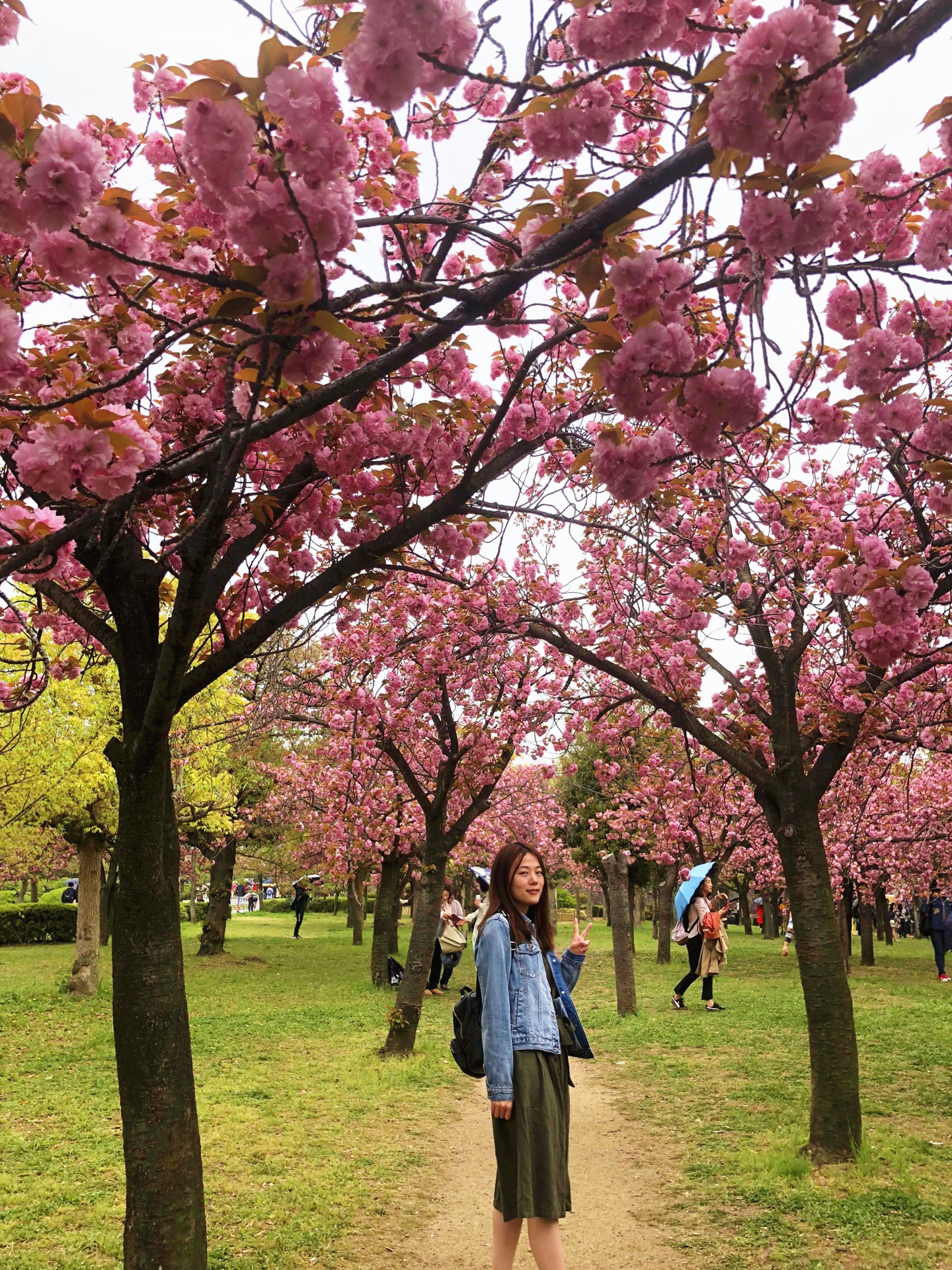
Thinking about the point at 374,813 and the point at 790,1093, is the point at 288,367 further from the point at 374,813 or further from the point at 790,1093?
the point at 374,813

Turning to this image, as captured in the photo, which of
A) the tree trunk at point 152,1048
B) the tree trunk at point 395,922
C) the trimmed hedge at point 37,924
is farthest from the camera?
the trimmed hedge at point 37,924

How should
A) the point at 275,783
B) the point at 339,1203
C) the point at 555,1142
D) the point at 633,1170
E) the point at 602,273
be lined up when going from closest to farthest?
1. the point at 602,273
2. the point at 555,1142
3. the point at 339,1203
4. the point at 633,1170
5. the point at 275,783

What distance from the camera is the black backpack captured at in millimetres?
3812

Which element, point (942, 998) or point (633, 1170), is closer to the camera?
point (633, 1170)

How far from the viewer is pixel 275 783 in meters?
19.3

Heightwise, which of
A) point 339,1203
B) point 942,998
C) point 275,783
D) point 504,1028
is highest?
point 275,783

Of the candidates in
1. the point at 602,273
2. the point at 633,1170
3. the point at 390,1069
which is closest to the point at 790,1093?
the point at 633,1170

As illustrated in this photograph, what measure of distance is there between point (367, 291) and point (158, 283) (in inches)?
68.6

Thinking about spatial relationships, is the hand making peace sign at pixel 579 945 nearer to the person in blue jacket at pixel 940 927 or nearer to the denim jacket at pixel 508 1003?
the denim jacket at pixel 508 1003

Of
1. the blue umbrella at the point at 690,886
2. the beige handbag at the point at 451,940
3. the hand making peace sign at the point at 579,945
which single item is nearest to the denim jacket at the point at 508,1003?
the hand making peace sign at the point at 579,945

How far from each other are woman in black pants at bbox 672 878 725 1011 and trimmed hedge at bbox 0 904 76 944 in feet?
58.6

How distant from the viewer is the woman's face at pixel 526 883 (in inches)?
150

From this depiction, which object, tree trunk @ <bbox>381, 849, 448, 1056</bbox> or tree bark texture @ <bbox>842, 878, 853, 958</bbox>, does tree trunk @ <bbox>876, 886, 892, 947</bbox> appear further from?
tree trunk @ <bbox>381, 849, 448, 1056</bbox>

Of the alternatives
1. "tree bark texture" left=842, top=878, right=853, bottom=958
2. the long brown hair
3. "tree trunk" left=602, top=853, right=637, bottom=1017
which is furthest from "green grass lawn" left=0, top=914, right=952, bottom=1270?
"tree bark texture" left=842, top=878, right=853, bottom=958
